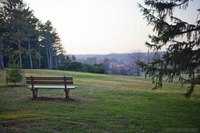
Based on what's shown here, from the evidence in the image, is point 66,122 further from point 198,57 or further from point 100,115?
point 198,57

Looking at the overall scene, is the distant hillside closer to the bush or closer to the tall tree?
the tall tree

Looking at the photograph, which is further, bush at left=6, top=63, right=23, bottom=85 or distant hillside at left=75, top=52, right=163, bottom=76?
bush at left=6, top=63, right=23, bottom=85

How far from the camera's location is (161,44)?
967 cm

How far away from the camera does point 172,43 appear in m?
9.15

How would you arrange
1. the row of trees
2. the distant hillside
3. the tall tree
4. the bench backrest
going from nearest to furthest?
the tall tree → the bench backrest → the distant hillside → the row of trees

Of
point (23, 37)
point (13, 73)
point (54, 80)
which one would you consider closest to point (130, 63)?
point (23, 37)

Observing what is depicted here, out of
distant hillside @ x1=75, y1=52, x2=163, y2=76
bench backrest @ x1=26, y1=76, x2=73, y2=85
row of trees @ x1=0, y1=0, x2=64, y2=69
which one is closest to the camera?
bench backrest @ x1=26, y1=76, x2=73, y2=85

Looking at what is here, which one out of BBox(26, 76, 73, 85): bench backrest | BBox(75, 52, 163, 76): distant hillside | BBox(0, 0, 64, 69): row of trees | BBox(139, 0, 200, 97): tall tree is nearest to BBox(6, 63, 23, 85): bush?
BBox(0, 0, 64, 69): row of trees

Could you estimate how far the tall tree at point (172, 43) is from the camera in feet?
28.6

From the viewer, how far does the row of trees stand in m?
34.7

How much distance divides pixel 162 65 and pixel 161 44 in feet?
3.24

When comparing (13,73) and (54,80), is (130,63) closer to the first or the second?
A: (13,73)

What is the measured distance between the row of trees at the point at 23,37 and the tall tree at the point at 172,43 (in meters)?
11.3

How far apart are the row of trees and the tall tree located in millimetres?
11313
